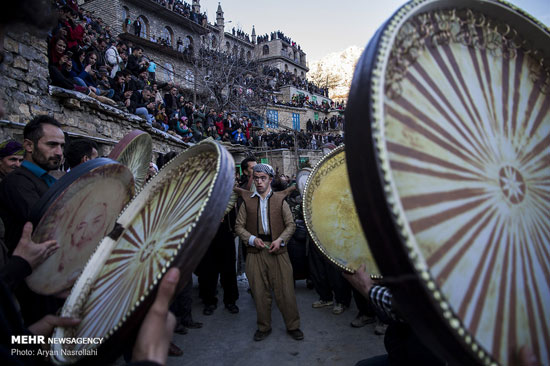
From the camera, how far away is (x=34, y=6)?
122 cm

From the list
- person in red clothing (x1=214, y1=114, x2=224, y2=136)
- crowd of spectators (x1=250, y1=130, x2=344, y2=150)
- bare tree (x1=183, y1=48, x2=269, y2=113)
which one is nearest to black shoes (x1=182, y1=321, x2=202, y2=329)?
person in red clothing (x1=214, y1=114, x2=224, y2=136)

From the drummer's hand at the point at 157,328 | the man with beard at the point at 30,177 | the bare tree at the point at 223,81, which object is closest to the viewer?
the drummer's hand at the point at 157,328

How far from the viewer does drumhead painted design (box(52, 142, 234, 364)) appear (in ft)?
3.45

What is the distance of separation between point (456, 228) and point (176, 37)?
3541 centimetres

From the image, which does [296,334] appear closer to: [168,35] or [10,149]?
[10,149]

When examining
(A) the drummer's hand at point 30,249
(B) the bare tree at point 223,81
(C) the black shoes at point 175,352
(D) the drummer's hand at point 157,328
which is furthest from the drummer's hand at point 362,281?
(B) the bare tree at point 223,81

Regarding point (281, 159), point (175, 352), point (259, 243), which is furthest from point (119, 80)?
point (281, 159)

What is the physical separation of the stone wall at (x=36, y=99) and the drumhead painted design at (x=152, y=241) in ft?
12.0

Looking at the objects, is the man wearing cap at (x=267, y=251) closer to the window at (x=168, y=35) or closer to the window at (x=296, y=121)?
the window at (x=168, y=35)

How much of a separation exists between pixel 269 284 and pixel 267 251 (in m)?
0.41

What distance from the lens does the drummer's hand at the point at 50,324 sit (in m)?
1.28

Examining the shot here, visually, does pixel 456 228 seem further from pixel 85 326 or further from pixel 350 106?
pixel 85 326

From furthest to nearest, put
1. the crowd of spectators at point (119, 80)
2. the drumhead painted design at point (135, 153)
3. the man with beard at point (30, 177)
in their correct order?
the crowd of spectators at point (119, 80) → the drumhead painted design at point (135, 153) → the man with beard at point (30, 177)

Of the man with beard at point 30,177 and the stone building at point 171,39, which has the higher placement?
the stone building at point 171,39
